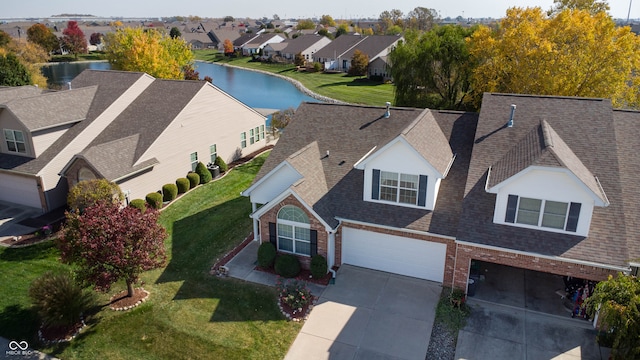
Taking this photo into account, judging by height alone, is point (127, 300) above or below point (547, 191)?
below

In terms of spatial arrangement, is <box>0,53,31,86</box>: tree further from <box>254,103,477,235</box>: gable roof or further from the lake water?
<box>254,103,477,235</box>: gable roof

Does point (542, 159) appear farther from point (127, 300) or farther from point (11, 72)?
point (11, 72)

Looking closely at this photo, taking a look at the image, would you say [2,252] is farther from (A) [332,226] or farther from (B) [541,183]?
(B) [541,183]

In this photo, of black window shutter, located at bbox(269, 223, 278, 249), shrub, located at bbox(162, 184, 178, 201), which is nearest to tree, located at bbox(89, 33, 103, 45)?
shrub, located at bbox(162, 184, 178, 201)

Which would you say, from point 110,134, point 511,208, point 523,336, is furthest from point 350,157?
point 110,134

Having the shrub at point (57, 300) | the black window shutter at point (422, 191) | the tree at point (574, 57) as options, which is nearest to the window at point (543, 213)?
the black window shutter at point (422, 191)

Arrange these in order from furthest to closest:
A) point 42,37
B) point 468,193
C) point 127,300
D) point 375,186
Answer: point 42,37
point 375,186
point 468,193
point 127,300

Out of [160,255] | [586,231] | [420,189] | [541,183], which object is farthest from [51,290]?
[586,231]
